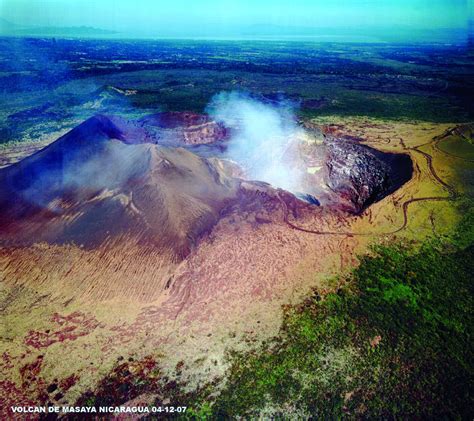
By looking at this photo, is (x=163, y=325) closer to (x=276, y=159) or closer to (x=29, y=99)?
(x=276, y=159)

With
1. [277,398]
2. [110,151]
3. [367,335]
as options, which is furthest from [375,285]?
[110,151]

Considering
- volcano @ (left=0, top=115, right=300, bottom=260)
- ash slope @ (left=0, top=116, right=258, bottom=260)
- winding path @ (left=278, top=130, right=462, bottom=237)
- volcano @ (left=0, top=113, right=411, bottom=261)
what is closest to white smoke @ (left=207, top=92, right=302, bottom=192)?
volcano @ (left=0, top=113, right=411, bottom=261)

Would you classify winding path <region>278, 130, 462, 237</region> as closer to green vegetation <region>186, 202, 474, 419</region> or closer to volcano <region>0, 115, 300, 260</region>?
volcano <region>0, 115, 300, 260</region>

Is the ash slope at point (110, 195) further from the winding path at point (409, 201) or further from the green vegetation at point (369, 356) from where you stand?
the green vegetation at point (369, 356)

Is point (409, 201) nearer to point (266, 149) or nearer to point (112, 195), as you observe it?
point (266, 149)

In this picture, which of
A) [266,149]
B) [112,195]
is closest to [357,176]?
[266,149]

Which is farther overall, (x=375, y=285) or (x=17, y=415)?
(x=375, y=285)
